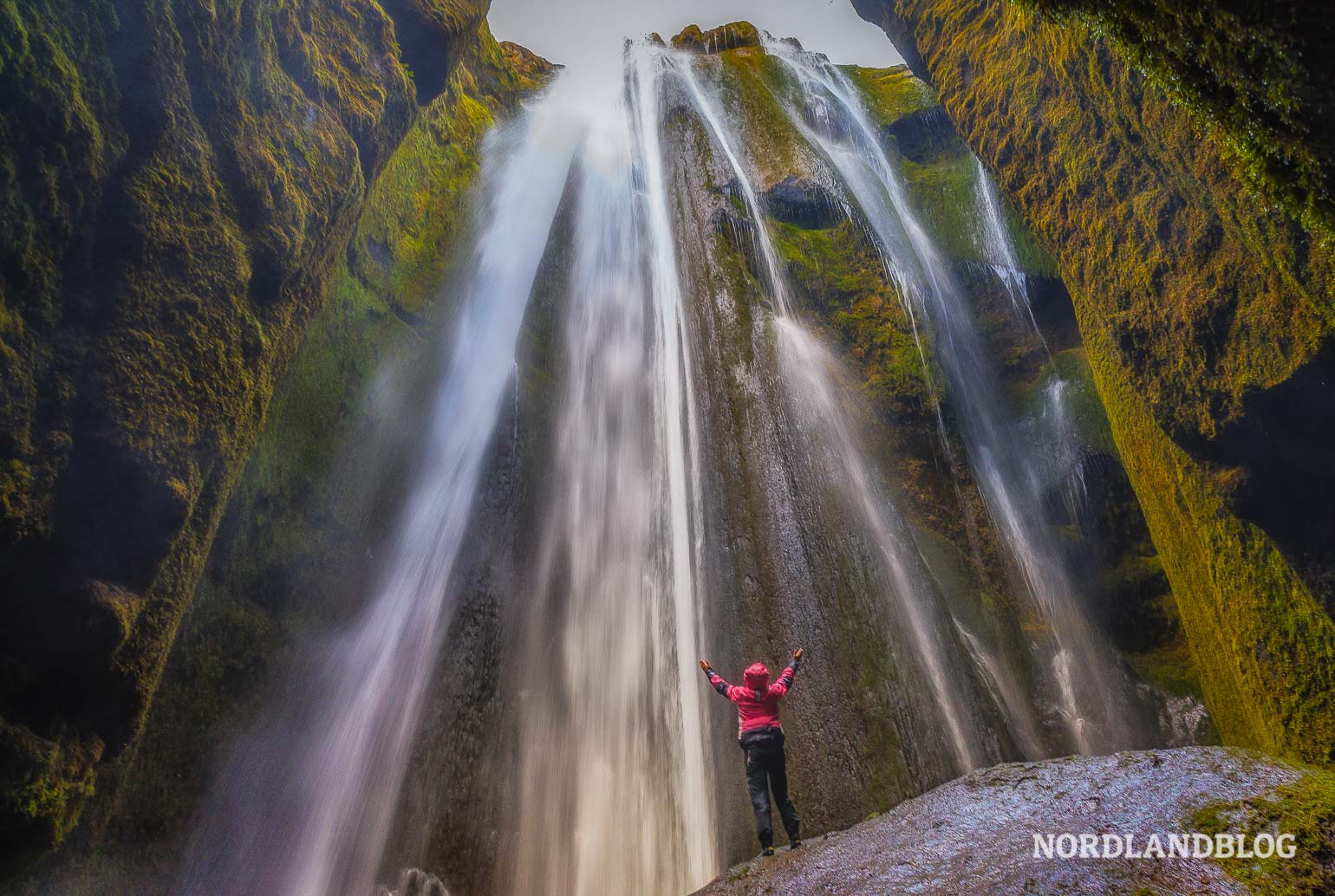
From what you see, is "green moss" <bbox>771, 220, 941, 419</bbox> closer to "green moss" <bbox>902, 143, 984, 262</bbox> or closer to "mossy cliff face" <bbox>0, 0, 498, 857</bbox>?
"green moss" <bbox>902, 143, 984, 262</bbox>

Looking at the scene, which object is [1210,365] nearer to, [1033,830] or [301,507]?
[1033,830]

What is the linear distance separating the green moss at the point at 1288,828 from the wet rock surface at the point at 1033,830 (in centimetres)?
7

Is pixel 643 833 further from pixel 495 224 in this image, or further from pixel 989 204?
pixel 989 204

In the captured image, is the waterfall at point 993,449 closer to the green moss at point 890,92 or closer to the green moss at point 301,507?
the green moss at point 890,92

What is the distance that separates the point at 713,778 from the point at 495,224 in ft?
38.4

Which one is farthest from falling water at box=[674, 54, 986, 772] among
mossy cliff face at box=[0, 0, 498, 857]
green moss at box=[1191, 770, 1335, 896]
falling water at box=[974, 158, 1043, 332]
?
mossy cliff face at box=[0, 0, 498, 857]

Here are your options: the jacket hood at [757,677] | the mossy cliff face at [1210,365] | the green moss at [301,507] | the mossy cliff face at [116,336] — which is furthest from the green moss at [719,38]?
the jacket hood at [757,677]

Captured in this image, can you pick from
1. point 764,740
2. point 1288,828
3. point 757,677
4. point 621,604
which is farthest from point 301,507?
point 1288,828

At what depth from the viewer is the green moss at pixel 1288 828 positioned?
238cm

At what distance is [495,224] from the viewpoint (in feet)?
45.5

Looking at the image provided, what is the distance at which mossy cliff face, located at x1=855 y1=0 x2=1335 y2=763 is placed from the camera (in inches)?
217

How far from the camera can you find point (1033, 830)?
10.7 ft

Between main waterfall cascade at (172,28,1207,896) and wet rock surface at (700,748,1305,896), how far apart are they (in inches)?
84.0

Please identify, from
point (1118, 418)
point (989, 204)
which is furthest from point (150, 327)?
point (989, 204)
